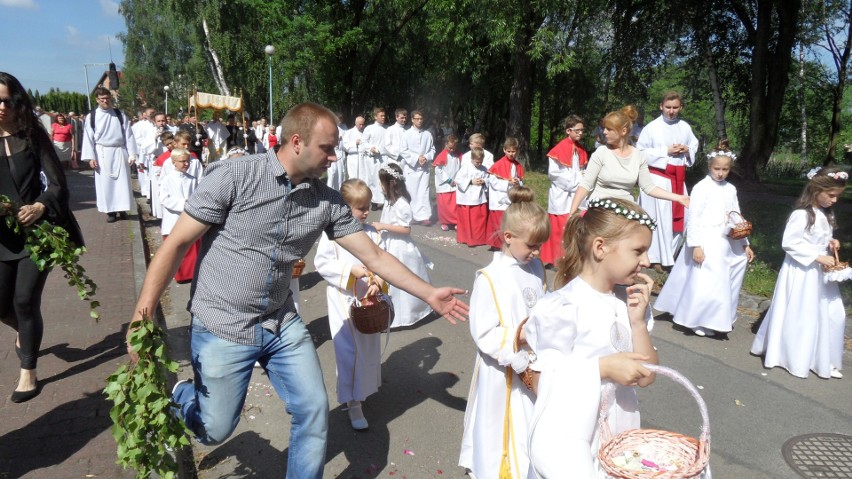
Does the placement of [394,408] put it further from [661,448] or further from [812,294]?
[812,294]

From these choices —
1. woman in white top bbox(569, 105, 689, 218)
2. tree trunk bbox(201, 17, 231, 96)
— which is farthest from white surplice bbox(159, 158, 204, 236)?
tree trunk bbox(201, 17, 231, 96)

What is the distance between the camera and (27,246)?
4273mm

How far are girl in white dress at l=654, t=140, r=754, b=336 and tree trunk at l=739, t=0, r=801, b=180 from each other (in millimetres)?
12456

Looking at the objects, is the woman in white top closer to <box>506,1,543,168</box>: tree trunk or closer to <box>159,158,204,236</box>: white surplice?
<box>159,158,204,236</box>: white surplice

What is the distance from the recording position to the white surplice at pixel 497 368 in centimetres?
322

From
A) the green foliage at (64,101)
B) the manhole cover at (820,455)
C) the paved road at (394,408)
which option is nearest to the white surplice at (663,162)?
the paved road at (394,408)

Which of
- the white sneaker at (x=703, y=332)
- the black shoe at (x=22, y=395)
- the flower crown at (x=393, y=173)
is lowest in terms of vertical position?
the white sneaker at (x=703, y=332)

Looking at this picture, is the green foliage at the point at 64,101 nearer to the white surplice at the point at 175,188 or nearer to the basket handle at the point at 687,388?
the white surplice at the point at 175,188

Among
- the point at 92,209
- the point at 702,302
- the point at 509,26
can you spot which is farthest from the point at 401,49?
the point at 702,302

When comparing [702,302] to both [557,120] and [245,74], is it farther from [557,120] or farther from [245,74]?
[245,74]

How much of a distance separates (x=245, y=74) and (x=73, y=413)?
34.5 metres

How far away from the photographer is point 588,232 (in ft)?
8.75

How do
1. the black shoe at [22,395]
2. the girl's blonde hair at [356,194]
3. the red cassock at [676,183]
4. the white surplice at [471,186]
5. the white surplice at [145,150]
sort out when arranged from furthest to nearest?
the white surplice at [145,150], the white surplice at [471,186], the red cassock at [676,183], the girl's blonde hair at [356,194], the black shoe at [22,395]

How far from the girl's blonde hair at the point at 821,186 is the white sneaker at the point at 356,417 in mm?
3938
